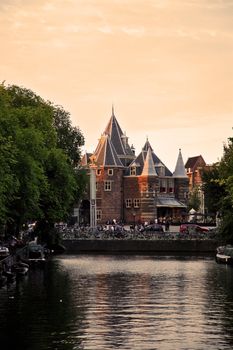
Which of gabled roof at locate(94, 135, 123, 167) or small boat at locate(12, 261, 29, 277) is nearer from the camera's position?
small boat at locate(12, 261, 29, 277)

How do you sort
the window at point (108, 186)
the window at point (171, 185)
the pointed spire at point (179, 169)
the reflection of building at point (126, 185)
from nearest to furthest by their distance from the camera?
the reflection of building at point (126, 185)
the window at point (108, 186)
the window at point (171, 185)
the pointed spire at point (179, 169)

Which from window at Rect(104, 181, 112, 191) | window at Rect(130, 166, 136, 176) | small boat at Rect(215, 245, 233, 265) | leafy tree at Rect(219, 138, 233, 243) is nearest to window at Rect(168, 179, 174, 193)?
window at Rect(130, 166, 136, 176)

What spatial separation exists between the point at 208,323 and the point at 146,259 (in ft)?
174

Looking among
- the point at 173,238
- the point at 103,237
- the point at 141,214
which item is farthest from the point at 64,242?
the point at 141,214

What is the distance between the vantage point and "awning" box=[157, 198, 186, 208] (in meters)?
159

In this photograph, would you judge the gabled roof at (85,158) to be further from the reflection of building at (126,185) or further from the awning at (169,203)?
the awning at (169,203)

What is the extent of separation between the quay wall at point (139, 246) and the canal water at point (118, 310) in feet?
114

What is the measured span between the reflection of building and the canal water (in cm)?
8195

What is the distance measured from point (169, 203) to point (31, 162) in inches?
3734

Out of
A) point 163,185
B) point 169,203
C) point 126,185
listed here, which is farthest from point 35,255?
point 163,185

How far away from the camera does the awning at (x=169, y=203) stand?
159 m

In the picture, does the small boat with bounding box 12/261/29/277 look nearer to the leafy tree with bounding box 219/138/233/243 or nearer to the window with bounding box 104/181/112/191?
the leafy tree with bounding box 219/138/233/243

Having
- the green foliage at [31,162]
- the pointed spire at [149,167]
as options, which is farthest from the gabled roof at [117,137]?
the green foliage at [31,162]

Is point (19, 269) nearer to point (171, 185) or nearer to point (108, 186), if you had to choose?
point (108, 186)
